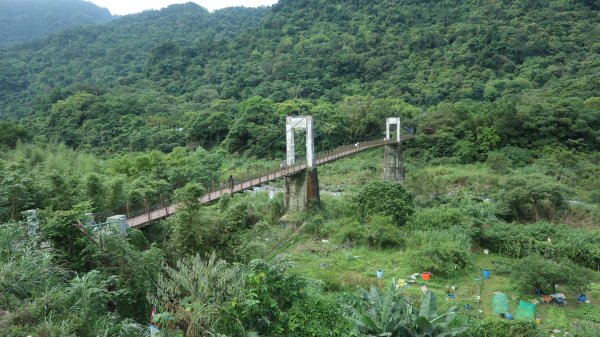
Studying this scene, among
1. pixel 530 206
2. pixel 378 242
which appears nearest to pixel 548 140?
pixel 530 206

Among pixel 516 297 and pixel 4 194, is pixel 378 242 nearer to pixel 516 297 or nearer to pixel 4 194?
pixel 516 297

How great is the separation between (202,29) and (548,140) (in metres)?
Result: 72.9

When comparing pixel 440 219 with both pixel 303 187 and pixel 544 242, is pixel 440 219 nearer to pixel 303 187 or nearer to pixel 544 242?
pixel 544 242

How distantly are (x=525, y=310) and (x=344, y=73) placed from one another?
43.4 meters

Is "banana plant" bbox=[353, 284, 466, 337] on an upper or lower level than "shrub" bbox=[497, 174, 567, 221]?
upper

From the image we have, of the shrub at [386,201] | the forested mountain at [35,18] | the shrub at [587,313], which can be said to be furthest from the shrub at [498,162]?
the forested mountain at [35,18]

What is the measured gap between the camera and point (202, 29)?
3349 inches

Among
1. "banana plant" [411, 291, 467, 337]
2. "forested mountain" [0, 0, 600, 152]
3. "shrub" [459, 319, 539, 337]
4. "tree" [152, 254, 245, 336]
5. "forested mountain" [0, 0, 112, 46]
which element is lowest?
"shrub" [459, 319, 539, 337]

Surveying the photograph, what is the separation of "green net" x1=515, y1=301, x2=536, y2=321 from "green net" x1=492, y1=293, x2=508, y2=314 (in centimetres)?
25

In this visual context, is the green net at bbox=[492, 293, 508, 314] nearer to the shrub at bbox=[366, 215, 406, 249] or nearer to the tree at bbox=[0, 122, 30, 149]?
the shrub at bbox=[366, 215, 406, 249]

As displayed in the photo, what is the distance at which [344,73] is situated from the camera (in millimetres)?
49875

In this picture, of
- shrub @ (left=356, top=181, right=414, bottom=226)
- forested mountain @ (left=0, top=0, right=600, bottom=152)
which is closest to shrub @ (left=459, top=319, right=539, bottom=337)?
shrub @ (left=356, top=181, right=414, bottom=226)

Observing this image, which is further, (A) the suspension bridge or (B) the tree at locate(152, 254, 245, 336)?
(A) the suspension bridge

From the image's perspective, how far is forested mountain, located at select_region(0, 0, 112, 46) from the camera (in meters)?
88.6
